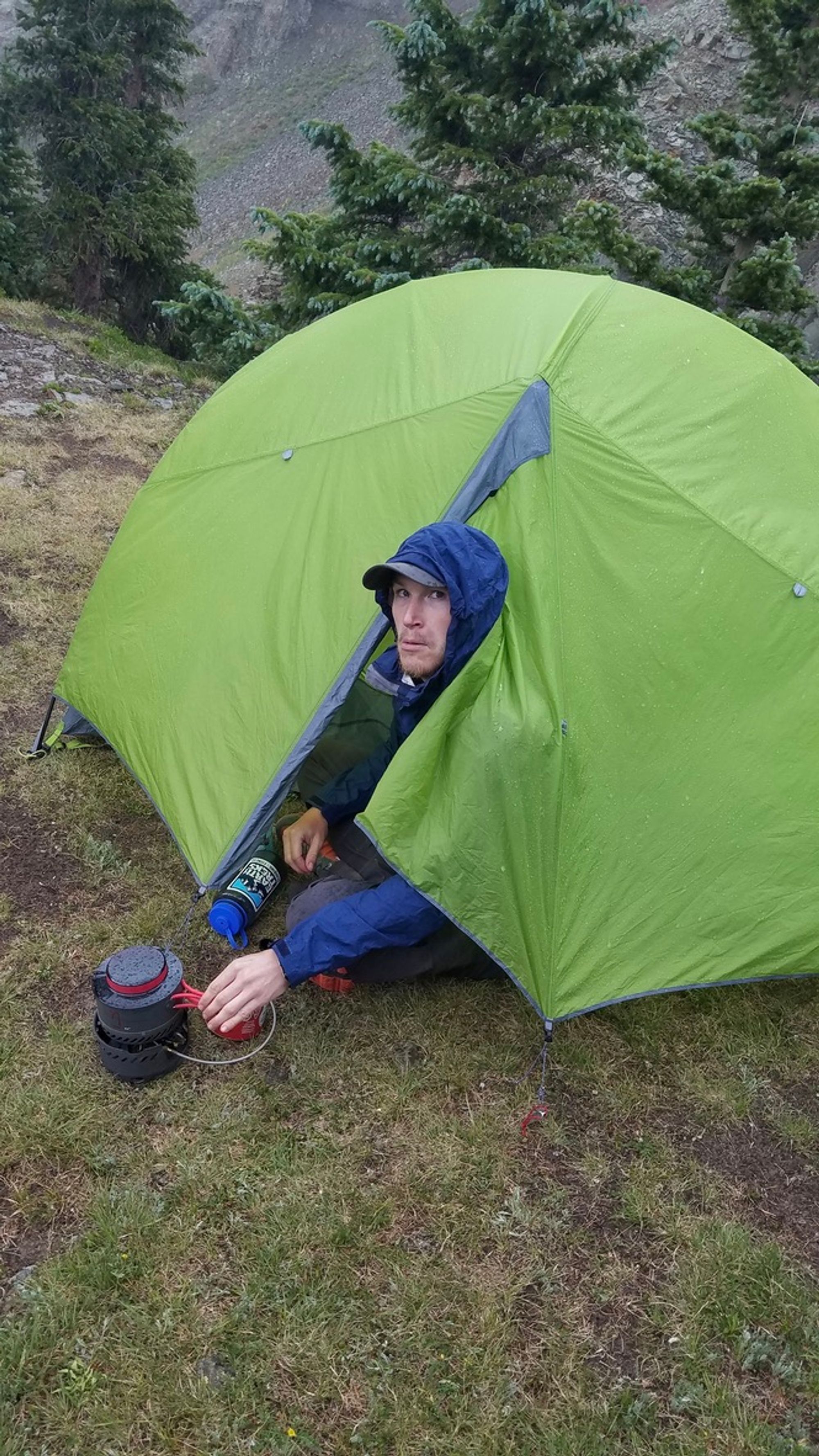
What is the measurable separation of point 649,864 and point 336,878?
1140mm

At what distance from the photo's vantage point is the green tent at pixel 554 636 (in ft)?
9.77

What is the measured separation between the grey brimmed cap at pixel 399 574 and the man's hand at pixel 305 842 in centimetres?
113

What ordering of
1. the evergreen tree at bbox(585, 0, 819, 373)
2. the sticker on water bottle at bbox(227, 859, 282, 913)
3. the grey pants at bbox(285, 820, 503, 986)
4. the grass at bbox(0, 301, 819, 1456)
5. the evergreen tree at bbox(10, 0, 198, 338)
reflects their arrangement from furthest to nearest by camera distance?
the evergreen tree at bbox(10, 0, 198, 338), the evergreen tree at bbox(585, 0, 819, 373), the sticker on water bottle at bbox(227, 859, 282, 913), the grey pants at bbox(285, 820, 503, 986), the grass at bbox(0, 301, 819, 1456)

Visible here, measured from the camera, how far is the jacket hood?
2867 mm

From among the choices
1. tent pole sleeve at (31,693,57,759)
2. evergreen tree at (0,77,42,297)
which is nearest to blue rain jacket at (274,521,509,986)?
tent pole sleeve at (31,693,57,759)

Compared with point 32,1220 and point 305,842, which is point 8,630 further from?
point 32,1220

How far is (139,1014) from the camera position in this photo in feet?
9.29

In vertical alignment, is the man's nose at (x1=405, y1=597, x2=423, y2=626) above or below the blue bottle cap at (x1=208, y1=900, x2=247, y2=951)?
above

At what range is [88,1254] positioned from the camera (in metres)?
2.50

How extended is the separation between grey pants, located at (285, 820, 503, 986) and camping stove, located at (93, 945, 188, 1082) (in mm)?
509

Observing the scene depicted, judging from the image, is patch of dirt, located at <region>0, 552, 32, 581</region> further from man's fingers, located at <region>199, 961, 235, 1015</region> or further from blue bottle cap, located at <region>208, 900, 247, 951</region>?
man's fingers, located at <region>199, 961, 235, 1015</region>

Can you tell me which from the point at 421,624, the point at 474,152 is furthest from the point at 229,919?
the point at 474,152

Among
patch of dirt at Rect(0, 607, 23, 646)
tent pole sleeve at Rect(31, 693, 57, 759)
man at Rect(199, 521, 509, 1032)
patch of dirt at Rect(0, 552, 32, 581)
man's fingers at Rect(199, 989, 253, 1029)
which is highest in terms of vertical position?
man at Rect(199, 521, 509, 1032)

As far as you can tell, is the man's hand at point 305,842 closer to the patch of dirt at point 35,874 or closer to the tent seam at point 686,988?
the patch of dirt at point 35,874
